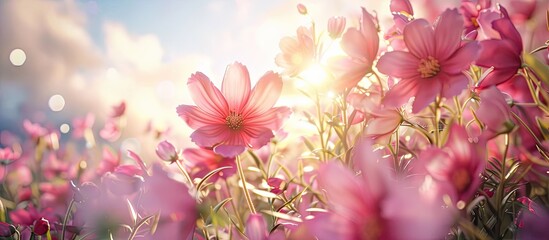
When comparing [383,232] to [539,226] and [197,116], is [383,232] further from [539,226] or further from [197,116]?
[197,116]

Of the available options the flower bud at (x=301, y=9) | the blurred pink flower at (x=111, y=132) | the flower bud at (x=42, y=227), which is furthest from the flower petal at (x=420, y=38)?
the blurred pink flower at (x=111, y=132)

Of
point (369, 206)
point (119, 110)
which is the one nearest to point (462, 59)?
point (369, 206)

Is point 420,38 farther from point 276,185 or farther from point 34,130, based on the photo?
point 34,130

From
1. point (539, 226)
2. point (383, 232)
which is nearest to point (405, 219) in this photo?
point (383, 232)

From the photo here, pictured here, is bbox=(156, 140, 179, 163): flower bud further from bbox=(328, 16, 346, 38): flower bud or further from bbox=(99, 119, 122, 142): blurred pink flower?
bbox=(99, 119, 122, 142): blurred pink flower

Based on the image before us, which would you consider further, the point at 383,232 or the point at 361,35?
the point at 361,35

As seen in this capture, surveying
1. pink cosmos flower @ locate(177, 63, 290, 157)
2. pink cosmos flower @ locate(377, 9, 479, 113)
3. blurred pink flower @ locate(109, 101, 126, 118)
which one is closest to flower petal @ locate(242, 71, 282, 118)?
pink cosmos flower @ locate(177, 63, 290, 157)
